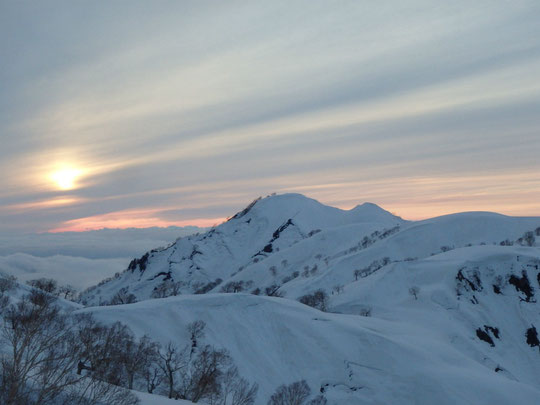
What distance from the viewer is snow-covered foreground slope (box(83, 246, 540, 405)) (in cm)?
6531

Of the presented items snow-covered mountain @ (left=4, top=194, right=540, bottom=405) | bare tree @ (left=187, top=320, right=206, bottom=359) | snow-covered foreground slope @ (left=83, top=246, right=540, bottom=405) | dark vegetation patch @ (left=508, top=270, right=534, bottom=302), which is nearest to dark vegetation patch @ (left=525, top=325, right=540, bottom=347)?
snow-covered mountain @ (left=4, top=194, right=540, bottom=405)

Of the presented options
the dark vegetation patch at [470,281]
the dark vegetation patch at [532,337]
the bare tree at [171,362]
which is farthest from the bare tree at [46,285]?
the dark vegetation patch at [532,337]

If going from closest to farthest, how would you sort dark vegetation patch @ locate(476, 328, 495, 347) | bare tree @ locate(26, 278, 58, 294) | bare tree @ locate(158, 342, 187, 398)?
1. bare tree @ locate(158, 342, 187, 398)
2. dark vegetation patch @ locate(476, 328, 495, 347)
3. bare tree @ locate(26, 278, 58, 294)

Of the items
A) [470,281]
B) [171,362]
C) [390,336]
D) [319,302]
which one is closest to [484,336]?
[470,281]

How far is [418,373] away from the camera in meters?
66.6

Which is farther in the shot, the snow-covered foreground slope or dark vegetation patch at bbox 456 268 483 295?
dark vegetation patch at bbox 456 268 483 295

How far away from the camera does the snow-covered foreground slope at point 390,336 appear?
65.3 meters

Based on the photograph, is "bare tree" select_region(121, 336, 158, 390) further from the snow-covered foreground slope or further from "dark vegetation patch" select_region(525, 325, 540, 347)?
"dark vegetation patch" select_region(525, 325, 540, 347)

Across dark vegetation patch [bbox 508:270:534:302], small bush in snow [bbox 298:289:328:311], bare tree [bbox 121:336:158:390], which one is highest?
bare tree [bbox 121:336:158:390]

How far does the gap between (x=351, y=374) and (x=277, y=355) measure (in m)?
13.9

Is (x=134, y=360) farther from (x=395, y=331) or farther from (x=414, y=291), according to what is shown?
(x=414, y=291)

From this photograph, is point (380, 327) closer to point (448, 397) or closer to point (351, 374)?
point (351, 374)

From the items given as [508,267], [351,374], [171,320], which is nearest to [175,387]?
[171,320]

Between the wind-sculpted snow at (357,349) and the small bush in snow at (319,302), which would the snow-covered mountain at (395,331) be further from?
the small bush in snow at (319,302)
